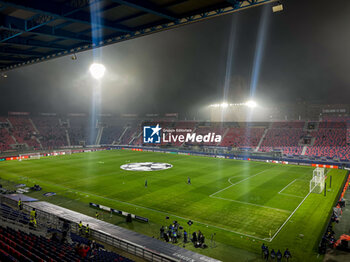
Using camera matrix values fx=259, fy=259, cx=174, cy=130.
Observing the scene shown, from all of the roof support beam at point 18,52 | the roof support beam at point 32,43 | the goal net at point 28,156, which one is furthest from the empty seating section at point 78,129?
the roof support beam at point 32,43

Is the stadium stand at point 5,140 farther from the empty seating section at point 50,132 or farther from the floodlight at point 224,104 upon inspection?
the floodlight at point 224,104

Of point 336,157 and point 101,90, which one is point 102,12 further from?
point 101,90

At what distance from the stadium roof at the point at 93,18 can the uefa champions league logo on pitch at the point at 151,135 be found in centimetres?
6462

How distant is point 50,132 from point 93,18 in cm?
7957

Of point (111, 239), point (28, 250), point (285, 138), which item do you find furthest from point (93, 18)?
point (285, 138)

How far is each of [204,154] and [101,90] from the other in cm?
4623

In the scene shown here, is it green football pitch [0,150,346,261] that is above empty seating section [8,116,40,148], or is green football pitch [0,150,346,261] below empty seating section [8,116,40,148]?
below

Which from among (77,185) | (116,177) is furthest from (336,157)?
(77,185)

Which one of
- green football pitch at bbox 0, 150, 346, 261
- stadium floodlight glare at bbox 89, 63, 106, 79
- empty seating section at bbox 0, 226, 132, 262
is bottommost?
green football pitch at bbox 0, 150, 346, 261

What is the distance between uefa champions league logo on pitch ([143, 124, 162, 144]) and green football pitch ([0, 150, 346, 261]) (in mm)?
37919

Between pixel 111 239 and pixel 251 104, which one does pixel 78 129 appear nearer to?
pixel 251 104

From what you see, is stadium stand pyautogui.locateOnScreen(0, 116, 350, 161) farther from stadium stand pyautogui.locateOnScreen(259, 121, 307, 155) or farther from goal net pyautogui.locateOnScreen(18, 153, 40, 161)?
goal net pyautogui.locateOnScreen(18, 153, 40, 161)

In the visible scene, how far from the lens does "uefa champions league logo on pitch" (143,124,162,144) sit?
85250mm

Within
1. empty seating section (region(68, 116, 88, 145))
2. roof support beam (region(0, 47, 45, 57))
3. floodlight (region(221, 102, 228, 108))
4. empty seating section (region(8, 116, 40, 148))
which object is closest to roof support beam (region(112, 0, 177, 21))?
roof support beam (region(0, 47, 45, 57))
